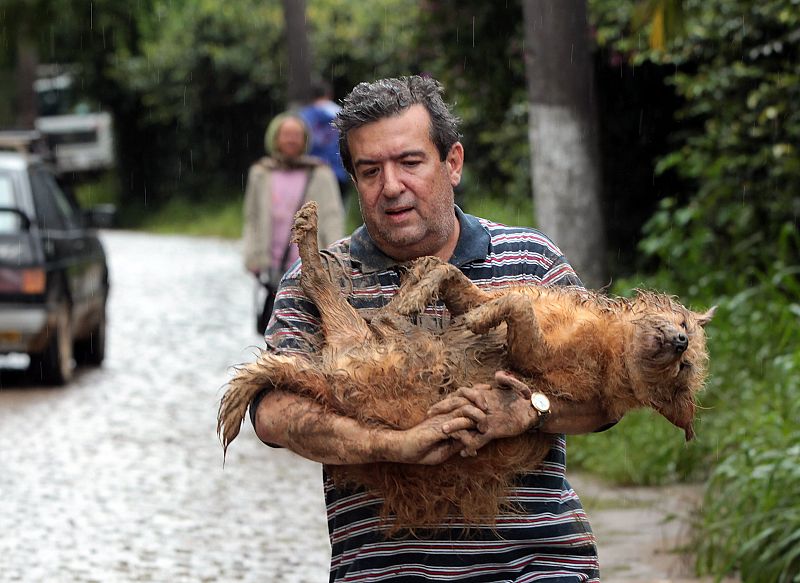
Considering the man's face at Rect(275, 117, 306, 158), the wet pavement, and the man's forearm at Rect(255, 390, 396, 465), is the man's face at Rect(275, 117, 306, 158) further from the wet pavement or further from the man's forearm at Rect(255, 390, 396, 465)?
the man's forearm at Rect(255, 390, 396, 465)

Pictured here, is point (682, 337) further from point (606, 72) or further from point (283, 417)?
point (606, 72)

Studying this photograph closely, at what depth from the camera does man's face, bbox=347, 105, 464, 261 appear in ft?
10.9

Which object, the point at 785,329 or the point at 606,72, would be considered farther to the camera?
the point at 606,72

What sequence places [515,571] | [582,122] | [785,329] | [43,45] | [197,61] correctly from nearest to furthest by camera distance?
[515,571]
[785,329]
[582,122]
[197,61]
[43,45]

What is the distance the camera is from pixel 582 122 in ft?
30.4

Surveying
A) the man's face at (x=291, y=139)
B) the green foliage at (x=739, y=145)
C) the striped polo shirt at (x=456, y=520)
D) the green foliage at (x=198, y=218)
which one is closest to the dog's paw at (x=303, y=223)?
the striped polo shirt at (x=456, y=520)

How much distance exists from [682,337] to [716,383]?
5.54 metres

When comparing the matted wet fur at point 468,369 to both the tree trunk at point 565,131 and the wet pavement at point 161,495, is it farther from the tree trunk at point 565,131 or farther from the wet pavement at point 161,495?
the tree trunk at point 565,131

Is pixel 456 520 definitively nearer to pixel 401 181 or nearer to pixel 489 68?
pixel 401 181

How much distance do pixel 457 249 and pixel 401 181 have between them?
26cm

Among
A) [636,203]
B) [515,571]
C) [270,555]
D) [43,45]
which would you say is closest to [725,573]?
[270,555]

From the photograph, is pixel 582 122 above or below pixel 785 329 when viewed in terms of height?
above

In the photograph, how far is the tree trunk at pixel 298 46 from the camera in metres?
16.4

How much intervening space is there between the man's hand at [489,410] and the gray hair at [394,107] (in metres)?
0.70
